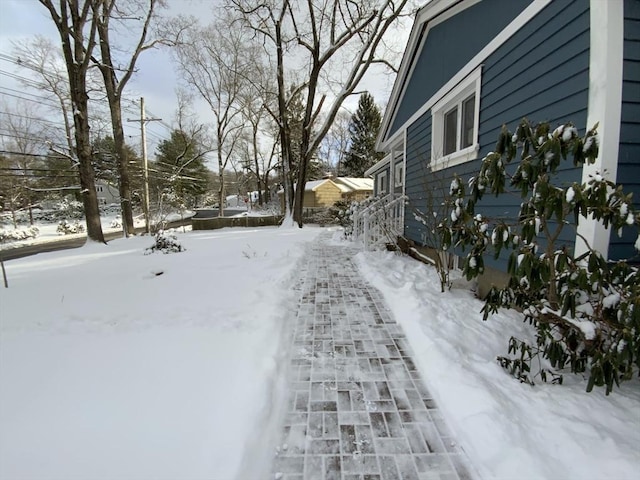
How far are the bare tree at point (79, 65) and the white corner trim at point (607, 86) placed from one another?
37.3 ft

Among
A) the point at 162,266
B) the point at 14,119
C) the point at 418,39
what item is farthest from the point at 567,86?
the point at 14,119

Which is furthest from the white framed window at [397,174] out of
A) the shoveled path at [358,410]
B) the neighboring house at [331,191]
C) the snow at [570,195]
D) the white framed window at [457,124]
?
the neighboring house at [331,191]

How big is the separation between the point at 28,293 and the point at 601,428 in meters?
6.26

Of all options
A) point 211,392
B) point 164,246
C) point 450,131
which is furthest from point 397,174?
point 211,392

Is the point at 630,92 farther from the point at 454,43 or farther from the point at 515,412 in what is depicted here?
the point at 454,43

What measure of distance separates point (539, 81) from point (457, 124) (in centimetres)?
199

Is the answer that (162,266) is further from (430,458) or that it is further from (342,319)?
(430,458)

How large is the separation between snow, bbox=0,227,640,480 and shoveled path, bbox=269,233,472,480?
0.12 metres

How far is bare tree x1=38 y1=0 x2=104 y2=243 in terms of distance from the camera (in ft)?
28.5

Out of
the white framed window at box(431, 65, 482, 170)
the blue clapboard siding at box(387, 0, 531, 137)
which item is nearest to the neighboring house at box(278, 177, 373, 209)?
the blue clapboard siding at box(387, 0, 531, 137)

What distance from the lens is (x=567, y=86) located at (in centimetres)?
253

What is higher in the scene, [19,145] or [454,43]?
[19,145]

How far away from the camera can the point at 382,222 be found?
6723 millimetres

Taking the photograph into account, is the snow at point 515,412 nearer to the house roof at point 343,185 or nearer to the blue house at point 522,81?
the blue house at point 522,81
